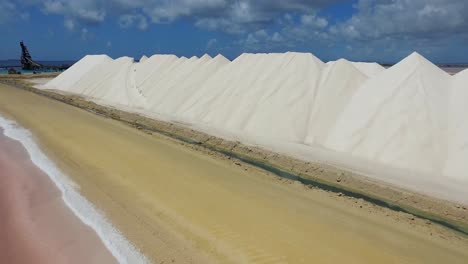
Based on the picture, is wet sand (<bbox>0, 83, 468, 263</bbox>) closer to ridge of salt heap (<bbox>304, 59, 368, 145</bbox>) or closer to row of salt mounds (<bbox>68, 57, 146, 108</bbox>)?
ridge of salt heap (<bbox>304, 59, 368, 145</bbox>)

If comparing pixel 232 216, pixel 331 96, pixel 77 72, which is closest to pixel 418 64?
pixel 331 96

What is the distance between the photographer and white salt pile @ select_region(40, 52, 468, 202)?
14.0 m

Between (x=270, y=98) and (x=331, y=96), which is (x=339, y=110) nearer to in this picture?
(x=331, y=96)

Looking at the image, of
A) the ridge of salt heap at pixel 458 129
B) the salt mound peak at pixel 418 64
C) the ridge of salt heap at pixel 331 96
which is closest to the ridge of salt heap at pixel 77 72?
the ridge of salt heap at pixel 331 96

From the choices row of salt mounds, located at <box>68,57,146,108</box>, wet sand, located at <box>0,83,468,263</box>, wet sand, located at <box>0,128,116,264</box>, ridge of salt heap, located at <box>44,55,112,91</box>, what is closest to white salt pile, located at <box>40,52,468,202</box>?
row of salt mounds, located at <box>68,57,146,108</box>

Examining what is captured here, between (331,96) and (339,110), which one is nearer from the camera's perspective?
(339,110)

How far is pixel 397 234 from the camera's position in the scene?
8.68 metres

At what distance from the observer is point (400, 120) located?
1545 centimetres

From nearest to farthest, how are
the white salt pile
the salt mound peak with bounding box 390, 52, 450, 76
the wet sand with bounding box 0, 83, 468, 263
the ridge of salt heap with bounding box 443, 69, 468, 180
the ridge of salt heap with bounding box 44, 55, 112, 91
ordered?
the wet sand with bounding box 0, 83, 468, 263 < the ridge of salt heap with bounding box 443, 69, 468, 180 < the white salt pile < the salt mound peak with bounding box 390, 52, 450, 76 < the ridge of salt heap with bounding box 44, 55, 112, 91

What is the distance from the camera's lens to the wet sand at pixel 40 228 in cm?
742

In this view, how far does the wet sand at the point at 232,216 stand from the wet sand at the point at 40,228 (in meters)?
0.75

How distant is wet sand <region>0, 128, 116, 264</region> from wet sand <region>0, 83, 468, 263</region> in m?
0.75

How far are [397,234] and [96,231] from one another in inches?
249

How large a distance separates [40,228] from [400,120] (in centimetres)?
1273
